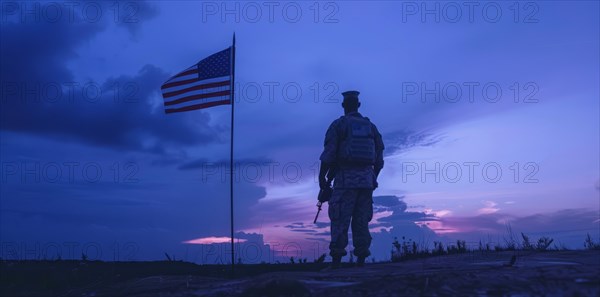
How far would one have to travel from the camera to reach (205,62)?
12086 millimetres

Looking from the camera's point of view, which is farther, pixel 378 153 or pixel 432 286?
pixel 378 153

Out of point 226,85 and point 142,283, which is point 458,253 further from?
point 142,283

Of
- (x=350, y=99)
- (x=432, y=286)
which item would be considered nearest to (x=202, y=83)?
(x=350, y=99)

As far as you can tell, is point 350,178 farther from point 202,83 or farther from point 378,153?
point 202,83

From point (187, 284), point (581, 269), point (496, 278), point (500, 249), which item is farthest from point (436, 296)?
point (500, 249)

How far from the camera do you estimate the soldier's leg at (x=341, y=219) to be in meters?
10.1

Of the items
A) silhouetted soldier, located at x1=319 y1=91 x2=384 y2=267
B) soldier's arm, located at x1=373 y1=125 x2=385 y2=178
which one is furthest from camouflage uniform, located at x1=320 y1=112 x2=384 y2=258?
soldier's arm, located at x1=373 y1=125 x2=385 y2=178

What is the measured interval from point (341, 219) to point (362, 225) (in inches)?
18.9

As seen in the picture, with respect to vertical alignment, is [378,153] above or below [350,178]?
above

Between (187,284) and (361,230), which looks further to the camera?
(361,230)

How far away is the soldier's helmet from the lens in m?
10.6

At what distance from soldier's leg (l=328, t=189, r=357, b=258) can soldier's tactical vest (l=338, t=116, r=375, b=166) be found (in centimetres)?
56

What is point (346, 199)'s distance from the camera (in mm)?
10156

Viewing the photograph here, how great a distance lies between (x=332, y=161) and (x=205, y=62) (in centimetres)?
383
